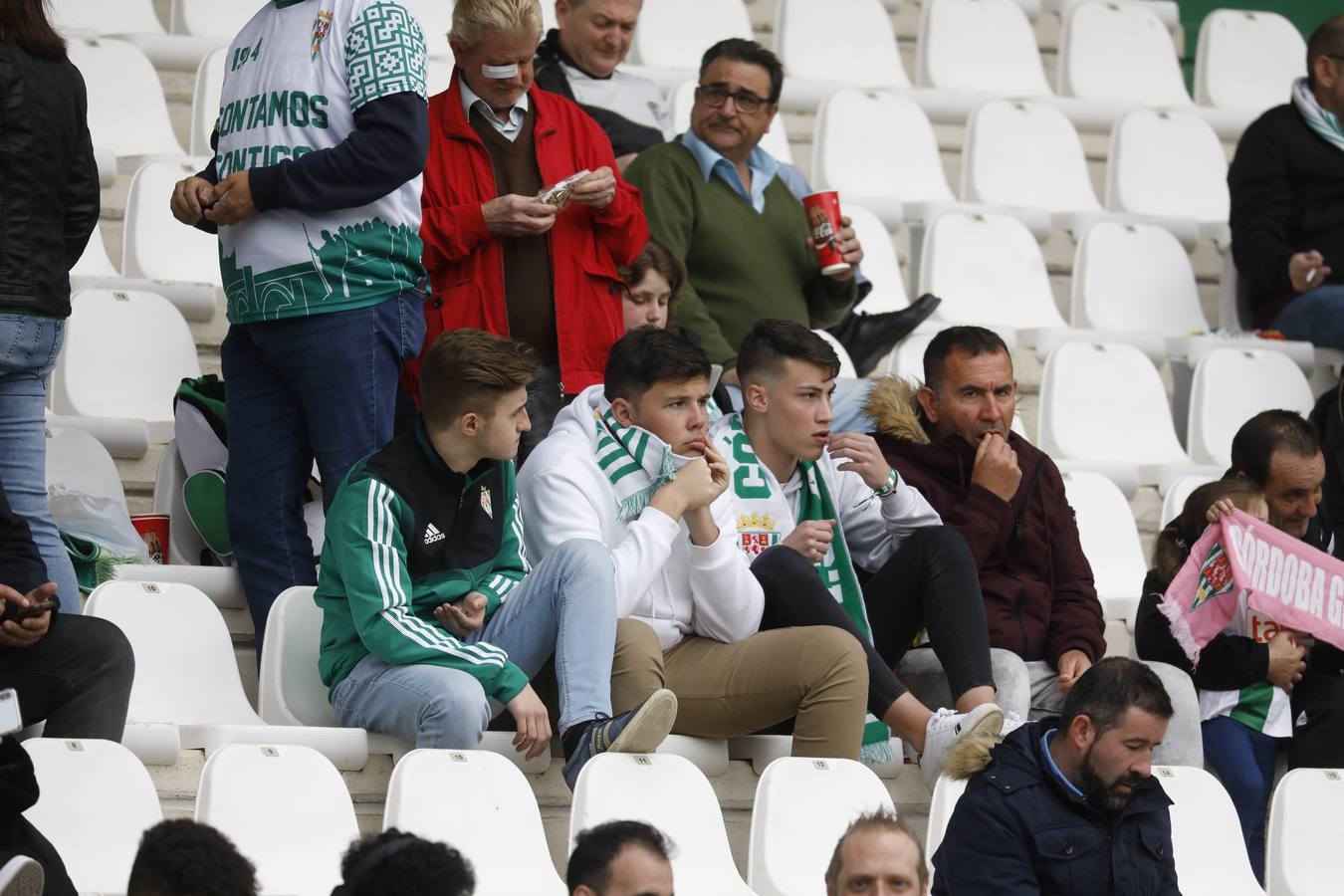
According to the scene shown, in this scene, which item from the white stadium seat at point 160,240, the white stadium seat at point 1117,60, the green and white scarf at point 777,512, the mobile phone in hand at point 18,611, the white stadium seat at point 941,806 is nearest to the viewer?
the mobile phone in hand at point 18,611

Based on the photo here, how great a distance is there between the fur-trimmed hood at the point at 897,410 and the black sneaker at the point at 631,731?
123cm

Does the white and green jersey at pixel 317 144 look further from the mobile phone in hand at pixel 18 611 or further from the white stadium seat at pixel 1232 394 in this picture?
the white stadium seat at pixel 1232 394

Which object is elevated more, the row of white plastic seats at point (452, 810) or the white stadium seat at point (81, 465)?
the white stadium seat at point (81, 465)

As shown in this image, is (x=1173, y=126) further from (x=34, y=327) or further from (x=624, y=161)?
(x=34, y=327)

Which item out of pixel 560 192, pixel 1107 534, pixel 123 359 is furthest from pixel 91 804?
pixel 1107 534

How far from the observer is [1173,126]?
6875 millimetres

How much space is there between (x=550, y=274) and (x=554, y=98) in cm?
44

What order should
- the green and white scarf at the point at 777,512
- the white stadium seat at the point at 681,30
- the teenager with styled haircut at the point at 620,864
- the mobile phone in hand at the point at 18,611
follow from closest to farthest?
the teenager with styled haircut at the point at 620,864, the mobile phone in hand at the point at 18,611, the green and white scarf at the point at 777,512, the white stadium seat at the point at 681,30

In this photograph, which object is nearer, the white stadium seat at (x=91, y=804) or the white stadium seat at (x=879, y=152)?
the white stadium seat at (x=91, y=804)

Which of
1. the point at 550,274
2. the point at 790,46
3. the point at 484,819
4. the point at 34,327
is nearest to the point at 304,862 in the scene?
the point at 484,819

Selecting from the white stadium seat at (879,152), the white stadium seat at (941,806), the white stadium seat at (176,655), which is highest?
the white stadium seat at (879,152)

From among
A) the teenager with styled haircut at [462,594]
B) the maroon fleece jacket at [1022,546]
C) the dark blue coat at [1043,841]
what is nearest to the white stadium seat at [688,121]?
the maroon fleece jacket at [1022,546]

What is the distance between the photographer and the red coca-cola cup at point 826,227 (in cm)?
508

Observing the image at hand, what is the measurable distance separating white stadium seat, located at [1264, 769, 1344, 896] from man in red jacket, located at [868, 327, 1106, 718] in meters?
0.47
